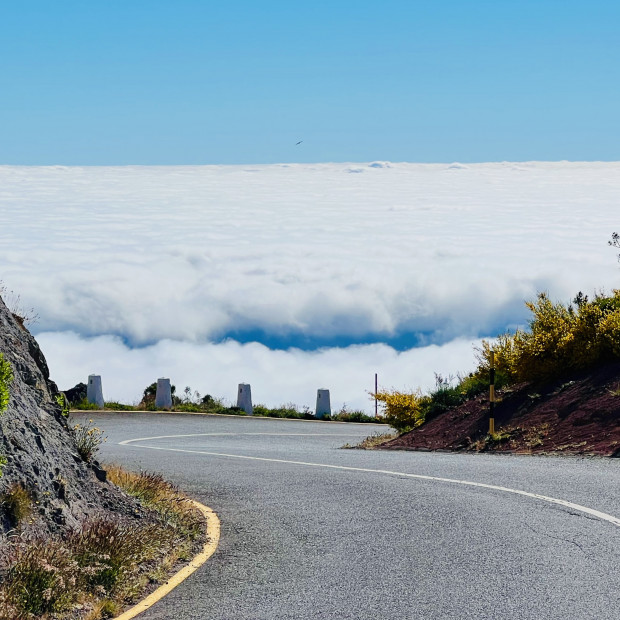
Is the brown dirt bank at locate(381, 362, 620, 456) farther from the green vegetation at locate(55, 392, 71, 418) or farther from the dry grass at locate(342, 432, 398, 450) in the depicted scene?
the green vegetation at locate(55, 392, 71, 418)

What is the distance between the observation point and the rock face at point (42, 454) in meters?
7.75

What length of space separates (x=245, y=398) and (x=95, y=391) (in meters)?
5.44

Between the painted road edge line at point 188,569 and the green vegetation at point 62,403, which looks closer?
the painted road edge line at point 188,569

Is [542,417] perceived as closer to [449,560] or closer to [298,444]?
[298,444]

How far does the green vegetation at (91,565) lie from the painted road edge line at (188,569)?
11cm

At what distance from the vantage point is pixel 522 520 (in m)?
9.55

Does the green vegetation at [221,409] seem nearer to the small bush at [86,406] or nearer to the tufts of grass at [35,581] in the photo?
the small bush at [86,406]

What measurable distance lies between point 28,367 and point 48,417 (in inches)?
22.6

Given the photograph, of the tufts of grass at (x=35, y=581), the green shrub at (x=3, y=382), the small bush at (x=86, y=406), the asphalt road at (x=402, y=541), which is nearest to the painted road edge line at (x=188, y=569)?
the asphalt road at (x=402, y=541)

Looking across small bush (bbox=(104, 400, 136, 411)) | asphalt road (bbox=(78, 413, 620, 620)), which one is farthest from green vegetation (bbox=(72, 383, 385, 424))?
asphalt road (bbox=(78, 413, 620, 620))

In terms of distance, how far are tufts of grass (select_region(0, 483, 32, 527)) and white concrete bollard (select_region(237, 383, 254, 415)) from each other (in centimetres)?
2644

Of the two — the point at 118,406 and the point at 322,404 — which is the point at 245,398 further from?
the point at 118,406

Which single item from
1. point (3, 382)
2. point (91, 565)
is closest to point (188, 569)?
point (91, 565)

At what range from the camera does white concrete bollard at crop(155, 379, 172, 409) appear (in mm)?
33594
